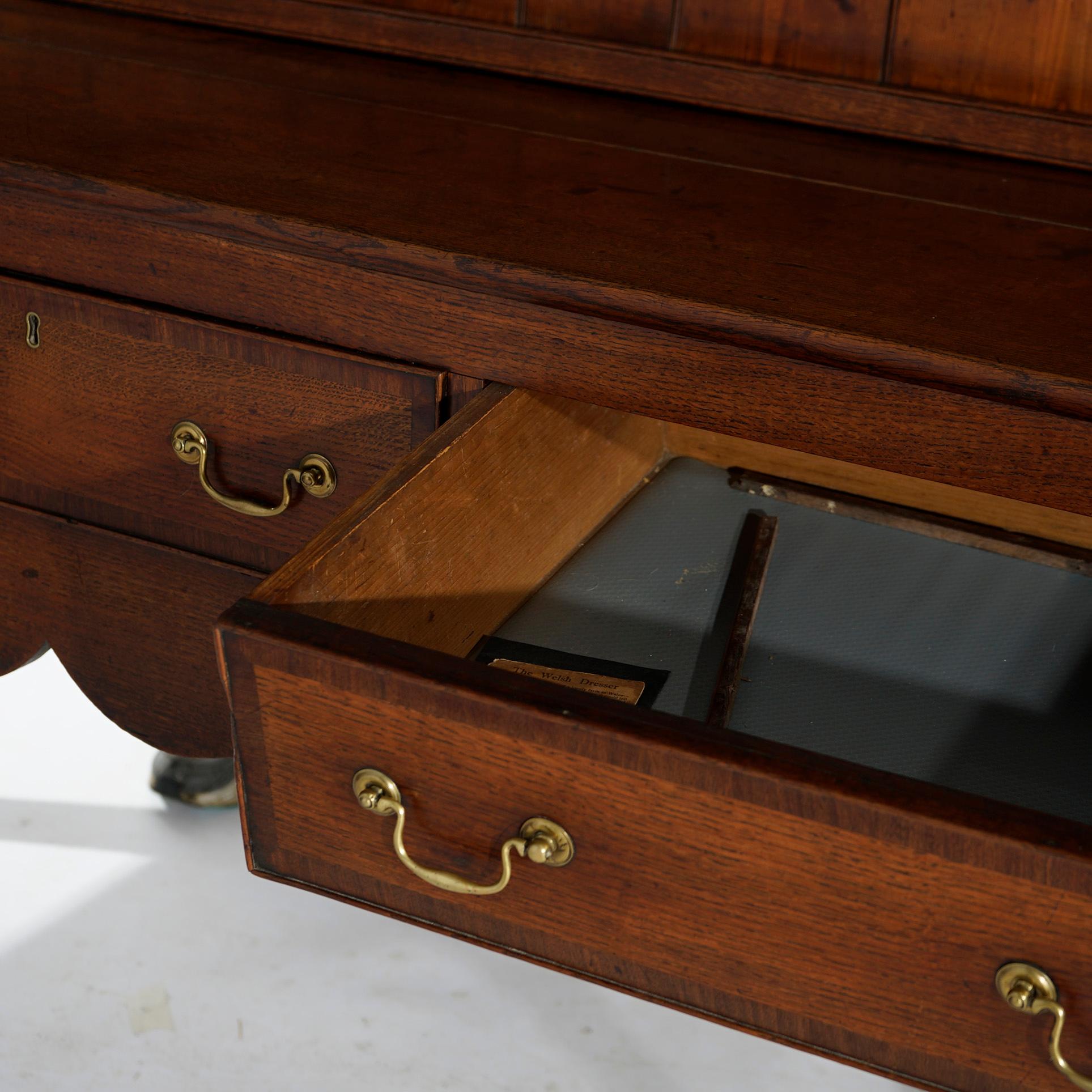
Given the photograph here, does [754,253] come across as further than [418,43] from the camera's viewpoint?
No

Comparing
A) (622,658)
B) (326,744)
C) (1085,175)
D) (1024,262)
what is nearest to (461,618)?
(622,658)

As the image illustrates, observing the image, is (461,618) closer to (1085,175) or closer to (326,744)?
(326,744)

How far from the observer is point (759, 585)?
3.10ft

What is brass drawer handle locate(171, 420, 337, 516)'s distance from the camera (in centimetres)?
82

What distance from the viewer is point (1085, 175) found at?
36.6 inches

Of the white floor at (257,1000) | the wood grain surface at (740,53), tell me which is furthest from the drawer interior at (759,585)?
the white floor at (257,1000)

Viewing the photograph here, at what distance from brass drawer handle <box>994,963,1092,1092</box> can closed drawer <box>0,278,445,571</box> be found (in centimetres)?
45

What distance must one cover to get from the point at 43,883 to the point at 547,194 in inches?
38.6

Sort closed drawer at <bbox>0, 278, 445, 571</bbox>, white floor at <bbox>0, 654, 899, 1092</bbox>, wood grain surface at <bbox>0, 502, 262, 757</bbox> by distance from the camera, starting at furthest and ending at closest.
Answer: white floor at <bbox>0, 654, 899, 1092</bbox> < wood grain surface at <bbox>0, 502, 262, 757</bbox> < closed drawer at <bbox>0, 278, 445, 571</bbox>

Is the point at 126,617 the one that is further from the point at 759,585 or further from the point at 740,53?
the point at 740,53

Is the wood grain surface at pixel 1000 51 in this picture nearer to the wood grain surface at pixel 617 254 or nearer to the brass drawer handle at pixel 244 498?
the wood grain surface at pixel 617 254

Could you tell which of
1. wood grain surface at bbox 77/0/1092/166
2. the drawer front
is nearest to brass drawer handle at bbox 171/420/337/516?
the drawer front

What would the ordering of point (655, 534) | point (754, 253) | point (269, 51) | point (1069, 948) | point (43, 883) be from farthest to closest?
point (43, 883)
point (269, 51)
point (655, 534)
point (754, 253)
point (1069, 948)

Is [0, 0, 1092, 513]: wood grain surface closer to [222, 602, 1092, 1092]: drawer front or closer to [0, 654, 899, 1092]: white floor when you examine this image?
[222, 602, 1092, 1092]: drawer front
